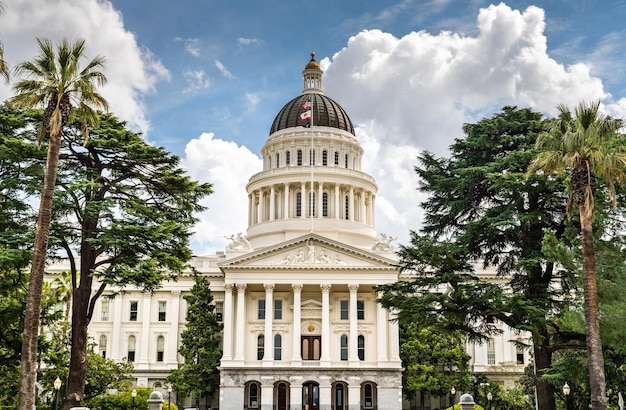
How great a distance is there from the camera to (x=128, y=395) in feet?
170

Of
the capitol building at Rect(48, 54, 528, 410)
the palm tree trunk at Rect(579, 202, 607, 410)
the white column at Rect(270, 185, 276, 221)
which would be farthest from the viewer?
the white column at Rect(270, 185, 276, 221)

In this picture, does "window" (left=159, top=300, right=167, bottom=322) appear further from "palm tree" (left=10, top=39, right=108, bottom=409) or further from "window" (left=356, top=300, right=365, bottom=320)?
"palm tree" (left=10, top=39, right=108, bottom=409)

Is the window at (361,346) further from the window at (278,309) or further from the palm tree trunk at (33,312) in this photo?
the palm tree trunk at (33,312)

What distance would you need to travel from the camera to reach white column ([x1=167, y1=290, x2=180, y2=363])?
248ft

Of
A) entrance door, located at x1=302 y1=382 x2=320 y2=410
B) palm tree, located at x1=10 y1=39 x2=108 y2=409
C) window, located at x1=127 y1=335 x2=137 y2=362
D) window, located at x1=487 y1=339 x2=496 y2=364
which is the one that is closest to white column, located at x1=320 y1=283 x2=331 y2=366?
entrance door, located at x1=302 y1=382 x2=320 y2=410

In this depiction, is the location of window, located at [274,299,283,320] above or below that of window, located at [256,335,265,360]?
above

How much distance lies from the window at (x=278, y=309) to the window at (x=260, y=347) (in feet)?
7.69

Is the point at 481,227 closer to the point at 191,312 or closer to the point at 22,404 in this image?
the point at 22,404

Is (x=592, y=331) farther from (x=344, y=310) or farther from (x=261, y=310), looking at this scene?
(x=261, y=310)

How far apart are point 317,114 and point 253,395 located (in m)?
34.4

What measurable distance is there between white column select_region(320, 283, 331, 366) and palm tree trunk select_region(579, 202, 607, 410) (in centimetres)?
4342

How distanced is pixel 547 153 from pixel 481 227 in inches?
301

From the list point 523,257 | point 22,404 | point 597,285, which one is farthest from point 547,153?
point 22,404

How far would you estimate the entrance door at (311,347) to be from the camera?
69.4m
